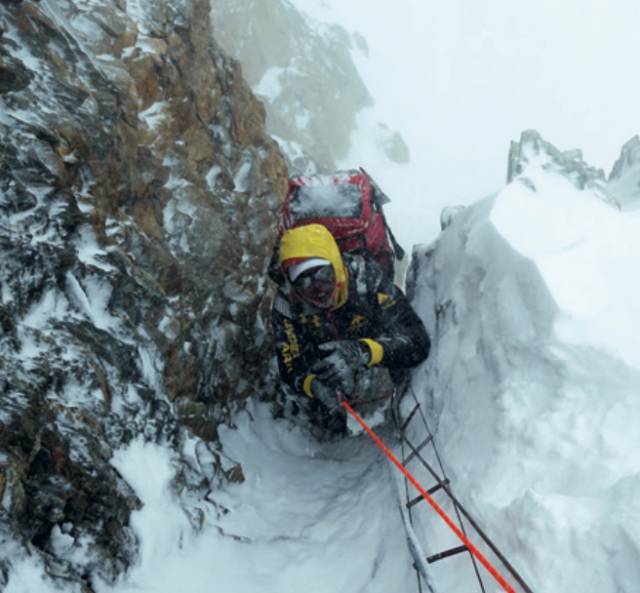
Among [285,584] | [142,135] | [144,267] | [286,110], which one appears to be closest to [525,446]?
[285,584]

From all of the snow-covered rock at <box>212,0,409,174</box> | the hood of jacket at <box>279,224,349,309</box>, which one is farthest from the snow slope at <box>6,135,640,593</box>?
the snow-covered rock at <box>212,0,409,174</box>

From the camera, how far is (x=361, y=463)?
655 cm

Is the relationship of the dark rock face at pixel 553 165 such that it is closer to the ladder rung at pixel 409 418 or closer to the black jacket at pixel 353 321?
the black jacket at pixel 353 321

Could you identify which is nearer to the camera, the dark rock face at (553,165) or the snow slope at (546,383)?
the snow slope at (546,383)

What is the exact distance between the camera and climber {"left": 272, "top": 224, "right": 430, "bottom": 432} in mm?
5742

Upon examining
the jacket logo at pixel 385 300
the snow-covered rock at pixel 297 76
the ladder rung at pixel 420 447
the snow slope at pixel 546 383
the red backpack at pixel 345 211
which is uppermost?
the snow slope at pixel 546 383

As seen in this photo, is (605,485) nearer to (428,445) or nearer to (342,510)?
(428,445)

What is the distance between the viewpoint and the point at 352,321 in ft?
21.5

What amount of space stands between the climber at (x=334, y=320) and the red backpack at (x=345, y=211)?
0.35m

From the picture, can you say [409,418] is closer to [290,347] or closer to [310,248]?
[290,347]

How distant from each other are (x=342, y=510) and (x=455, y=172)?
6512 cm

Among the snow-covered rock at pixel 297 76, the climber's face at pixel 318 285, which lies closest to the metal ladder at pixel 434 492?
the climber's face at pixel 318 285

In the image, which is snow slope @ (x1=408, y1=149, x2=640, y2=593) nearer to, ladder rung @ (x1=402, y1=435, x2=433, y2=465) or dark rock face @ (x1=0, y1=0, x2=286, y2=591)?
ladder rung @ (x1=402, y1=435, x2=433, y2=465)

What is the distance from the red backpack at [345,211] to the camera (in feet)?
21.7
